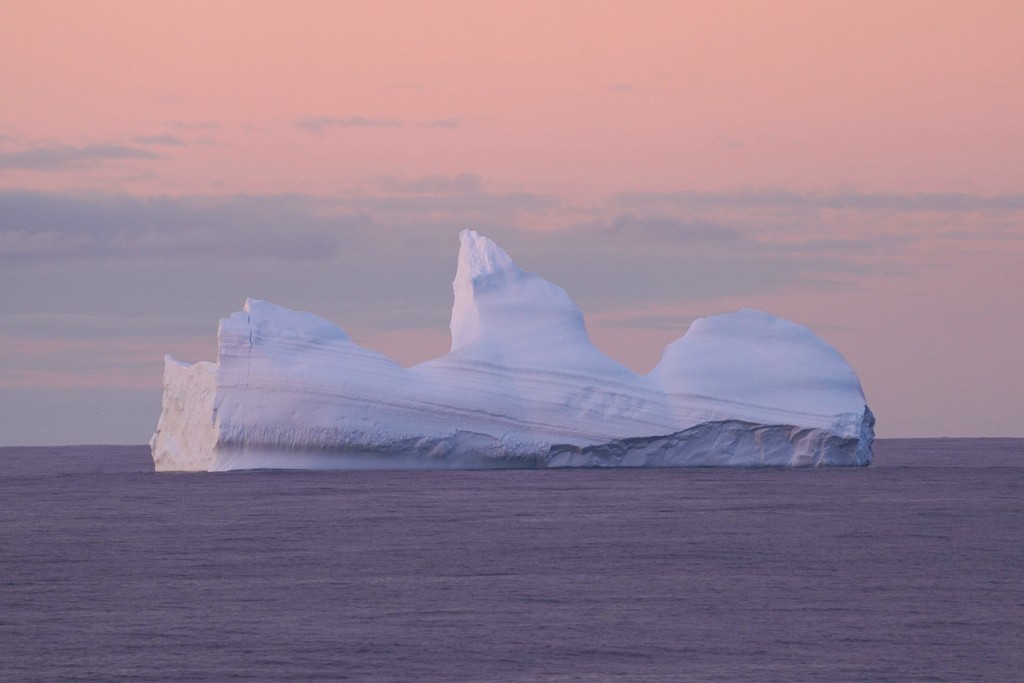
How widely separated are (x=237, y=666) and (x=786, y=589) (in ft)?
16.6

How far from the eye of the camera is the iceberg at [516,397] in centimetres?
2261

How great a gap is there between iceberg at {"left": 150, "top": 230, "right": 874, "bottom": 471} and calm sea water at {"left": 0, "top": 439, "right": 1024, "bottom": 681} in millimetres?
1293

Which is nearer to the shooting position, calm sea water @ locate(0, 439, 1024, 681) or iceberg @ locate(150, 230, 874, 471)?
calm sea water @ locate(0, 439, 1024, 681)

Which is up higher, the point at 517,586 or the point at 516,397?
the point at 516,397

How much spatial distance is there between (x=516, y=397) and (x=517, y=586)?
1088cm

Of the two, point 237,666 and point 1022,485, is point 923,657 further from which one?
point 1022,485

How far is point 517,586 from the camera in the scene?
12.4 meters

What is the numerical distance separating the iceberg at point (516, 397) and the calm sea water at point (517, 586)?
50.9 inches

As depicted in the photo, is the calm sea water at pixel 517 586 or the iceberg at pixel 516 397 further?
the iceberg at pixel 516 397

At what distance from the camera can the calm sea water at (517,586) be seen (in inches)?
359

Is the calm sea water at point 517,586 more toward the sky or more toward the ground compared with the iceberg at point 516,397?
more toward the ground

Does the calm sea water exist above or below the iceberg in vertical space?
below

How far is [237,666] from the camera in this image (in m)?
8.95

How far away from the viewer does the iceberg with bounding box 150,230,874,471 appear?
2261 cm
